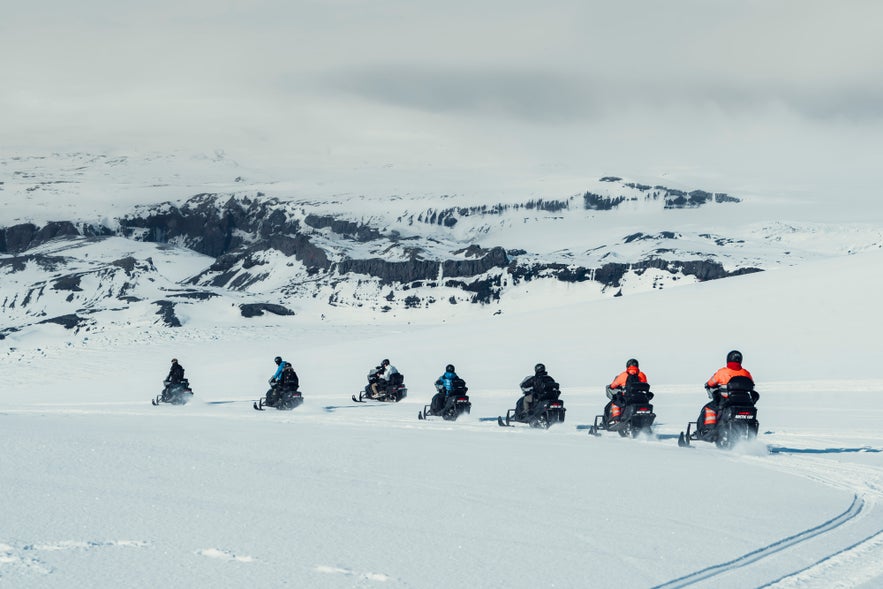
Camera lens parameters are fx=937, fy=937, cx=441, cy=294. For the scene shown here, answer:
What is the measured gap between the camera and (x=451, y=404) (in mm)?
22531

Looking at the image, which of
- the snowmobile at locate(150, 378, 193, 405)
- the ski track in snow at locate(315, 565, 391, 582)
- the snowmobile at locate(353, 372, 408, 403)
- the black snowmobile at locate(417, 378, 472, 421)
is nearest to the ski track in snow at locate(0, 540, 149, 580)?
the ski track in snow at locate(315, 565, 391, 582)

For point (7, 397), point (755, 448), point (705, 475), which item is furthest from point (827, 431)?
point (7, 397)

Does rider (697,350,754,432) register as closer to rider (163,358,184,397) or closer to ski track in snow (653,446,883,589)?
ski track in snow (653,446,883,589)

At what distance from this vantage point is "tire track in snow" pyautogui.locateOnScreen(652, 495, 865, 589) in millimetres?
5992

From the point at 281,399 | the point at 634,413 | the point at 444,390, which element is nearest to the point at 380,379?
the point at 281,399

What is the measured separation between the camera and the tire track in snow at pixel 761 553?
599 centimetres

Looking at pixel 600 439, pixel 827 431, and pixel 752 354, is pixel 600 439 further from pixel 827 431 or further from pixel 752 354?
pixel 752 354

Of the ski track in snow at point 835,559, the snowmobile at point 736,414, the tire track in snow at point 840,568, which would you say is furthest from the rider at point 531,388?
the tire track in snow at point 840,568

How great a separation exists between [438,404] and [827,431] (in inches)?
348

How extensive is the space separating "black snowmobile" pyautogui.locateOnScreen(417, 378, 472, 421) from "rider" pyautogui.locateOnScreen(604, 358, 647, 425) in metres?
5.25

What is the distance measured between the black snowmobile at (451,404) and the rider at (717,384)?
7.74m

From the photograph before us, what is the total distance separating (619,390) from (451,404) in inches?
223

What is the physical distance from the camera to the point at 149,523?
646cm

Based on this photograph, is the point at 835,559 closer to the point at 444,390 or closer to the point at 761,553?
the point at 761,553
